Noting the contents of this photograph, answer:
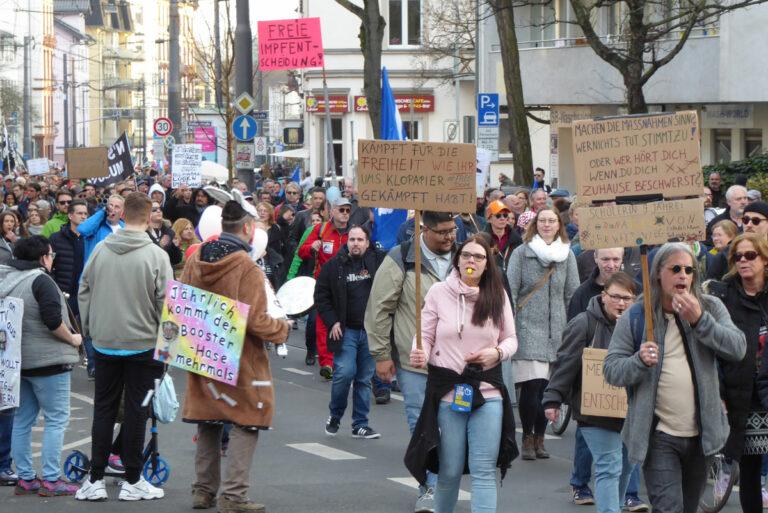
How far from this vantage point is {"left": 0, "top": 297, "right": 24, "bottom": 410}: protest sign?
30.5ft

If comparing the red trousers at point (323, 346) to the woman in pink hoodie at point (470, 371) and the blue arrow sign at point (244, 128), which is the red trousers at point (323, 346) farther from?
the blue arrow sign at point (244, 128)

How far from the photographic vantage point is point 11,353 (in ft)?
30.5

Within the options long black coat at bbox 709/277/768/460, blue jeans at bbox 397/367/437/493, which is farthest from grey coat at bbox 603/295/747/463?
blue jeans at bbox 397/367/437/493

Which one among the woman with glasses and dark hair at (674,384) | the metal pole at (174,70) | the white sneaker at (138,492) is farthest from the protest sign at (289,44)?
the woman with glasses and dark hair at (674,384)

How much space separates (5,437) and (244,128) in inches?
602

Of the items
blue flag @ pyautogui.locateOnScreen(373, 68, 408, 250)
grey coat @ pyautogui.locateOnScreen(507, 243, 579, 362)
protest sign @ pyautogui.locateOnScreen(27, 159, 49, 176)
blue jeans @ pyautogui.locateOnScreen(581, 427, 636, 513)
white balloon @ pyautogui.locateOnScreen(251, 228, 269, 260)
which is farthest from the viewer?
protest sign @ pyautogui.locateOnScreen(27, 159, 49, 176)

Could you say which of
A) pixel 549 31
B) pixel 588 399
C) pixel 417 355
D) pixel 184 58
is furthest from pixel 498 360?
pixel 184 58

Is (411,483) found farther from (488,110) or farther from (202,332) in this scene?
(488,110)

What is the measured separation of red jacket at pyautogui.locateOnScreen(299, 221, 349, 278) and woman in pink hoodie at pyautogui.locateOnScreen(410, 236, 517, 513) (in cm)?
742

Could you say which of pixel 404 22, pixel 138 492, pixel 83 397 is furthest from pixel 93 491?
pixel 404 22

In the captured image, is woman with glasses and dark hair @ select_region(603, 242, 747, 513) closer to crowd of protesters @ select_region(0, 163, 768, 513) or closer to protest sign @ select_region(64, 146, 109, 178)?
crowd of protesters @ select_region(0, 163, 768, 513)

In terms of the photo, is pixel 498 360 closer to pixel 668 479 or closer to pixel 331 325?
pixel 668 479

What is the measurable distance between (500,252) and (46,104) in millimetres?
101294

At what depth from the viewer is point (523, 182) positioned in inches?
1065
